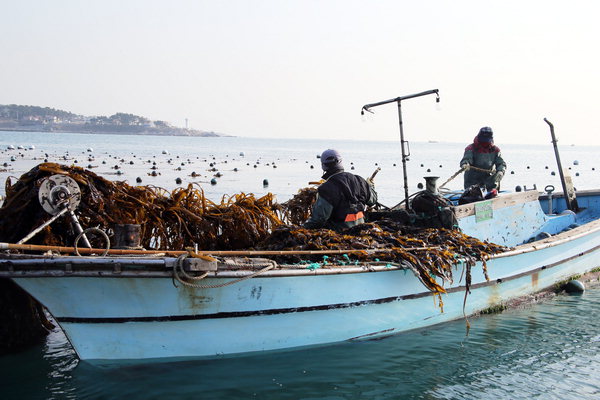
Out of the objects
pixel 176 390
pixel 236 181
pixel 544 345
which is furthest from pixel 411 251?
pixel 236 181

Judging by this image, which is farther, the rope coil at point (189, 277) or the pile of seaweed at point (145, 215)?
the pile of seaweed at point (145, 215)

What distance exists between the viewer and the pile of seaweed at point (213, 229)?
7.14 m

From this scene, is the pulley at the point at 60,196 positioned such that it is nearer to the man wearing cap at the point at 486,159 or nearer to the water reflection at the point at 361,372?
the water reflection at the point at 361,372

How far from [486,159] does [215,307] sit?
265 inches

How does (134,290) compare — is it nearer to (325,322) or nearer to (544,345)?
(325,322)

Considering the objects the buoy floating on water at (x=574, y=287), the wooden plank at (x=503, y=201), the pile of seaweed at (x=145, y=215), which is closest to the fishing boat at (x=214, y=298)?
the pile of seaweed at (x=145, y=215)

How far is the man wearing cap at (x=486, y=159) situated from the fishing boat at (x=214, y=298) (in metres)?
3.37

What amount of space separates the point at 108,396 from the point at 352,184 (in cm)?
366

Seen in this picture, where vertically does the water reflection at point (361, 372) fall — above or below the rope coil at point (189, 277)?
below

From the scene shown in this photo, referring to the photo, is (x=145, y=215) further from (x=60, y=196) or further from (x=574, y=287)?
(x=574, y=287)

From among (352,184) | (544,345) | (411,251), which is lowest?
(544,345)

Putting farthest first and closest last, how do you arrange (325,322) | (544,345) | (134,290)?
(544,345), (325,322), (134,290)

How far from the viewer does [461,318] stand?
8.65 metres

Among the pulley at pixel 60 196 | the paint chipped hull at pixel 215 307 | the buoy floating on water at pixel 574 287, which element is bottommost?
the buoy floating on water at pixel 574 287
